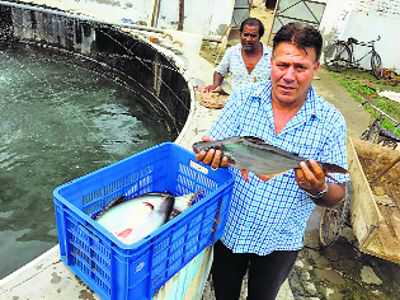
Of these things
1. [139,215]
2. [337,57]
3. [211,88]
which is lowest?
[211,88]

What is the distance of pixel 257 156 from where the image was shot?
7.38ft

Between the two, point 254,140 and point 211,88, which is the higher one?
point 254,140

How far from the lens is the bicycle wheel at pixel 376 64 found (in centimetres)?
1246

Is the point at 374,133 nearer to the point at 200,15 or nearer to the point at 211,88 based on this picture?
the point at 211,88

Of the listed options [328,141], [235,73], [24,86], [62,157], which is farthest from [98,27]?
[328,141]

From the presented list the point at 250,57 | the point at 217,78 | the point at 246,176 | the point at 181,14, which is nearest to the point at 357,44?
the point at 181,14

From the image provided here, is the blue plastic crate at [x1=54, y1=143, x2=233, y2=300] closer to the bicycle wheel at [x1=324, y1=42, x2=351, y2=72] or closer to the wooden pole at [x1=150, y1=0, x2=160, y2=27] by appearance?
the bicycle wheel at [x1=324, y1=42, x2=351, y2=72]

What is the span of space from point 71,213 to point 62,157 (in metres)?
5.31

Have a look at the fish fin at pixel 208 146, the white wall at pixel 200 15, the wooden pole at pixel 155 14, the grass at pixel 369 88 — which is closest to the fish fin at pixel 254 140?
the fish fin at pixel 208 146

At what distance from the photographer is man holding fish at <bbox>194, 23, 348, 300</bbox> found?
7.34ft

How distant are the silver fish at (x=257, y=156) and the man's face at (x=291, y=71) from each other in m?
0.33

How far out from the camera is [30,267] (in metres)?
3.15

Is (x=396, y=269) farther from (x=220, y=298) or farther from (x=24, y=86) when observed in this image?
(x=24, y=86)

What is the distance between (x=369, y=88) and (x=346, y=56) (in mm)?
1858
